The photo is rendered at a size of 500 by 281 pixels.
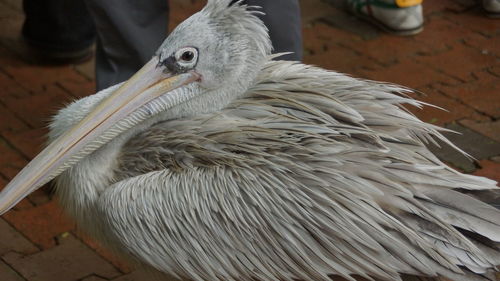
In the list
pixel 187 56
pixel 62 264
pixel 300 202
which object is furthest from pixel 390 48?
pixel 300 202

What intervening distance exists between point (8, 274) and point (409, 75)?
2.18 metres

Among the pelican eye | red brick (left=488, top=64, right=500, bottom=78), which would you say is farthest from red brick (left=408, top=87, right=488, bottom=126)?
the pelican eye

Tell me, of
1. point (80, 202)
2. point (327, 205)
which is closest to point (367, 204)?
point (327, 205)

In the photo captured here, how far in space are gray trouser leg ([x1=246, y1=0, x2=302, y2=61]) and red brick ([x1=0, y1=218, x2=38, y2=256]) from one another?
114cm

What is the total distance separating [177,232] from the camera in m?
2.73

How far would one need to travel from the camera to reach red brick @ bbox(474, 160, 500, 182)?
3920 millimetres

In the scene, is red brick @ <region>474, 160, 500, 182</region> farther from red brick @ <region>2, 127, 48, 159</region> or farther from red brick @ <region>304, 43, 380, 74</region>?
red brick @ <region>2, 127, 48, 159</region>

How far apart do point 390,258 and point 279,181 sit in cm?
36

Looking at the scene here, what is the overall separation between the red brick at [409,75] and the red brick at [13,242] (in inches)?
73.4

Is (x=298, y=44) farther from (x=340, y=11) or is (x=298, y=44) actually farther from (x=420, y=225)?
(x=340, y=11)

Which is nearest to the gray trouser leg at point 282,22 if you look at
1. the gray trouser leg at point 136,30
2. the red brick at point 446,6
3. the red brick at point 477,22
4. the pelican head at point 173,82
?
the gray trouser leg at point 136,30

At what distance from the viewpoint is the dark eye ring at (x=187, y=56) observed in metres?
2.83

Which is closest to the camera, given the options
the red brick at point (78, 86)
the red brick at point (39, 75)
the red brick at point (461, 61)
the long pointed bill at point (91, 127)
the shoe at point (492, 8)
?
the long pointed bill at point (91, 127)

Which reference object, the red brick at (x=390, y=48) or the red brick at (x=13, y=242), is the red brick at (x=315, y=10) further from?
the red brick at (x=13, y=242)
